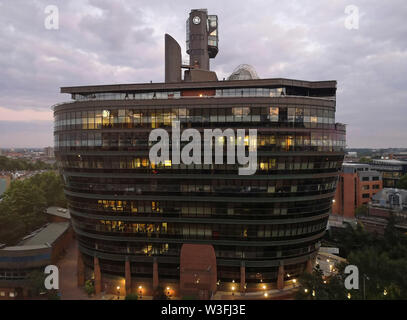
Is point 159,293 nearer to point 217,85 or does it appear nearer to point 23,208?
point 217,85

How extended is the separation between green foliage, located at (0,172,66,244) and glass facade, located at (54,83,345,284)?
22.6 m

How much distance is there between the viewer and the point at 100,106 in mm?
48812

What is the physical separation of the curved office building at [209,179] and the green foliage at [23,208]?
2151 cm

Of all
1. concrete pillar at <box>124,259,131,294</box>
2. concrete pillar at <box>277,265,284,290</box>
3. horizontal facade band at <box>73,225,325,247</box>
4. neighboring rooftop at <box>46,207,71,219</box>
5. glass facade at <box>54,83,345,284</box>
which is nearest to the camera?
glass facade at <box>54,83,345,284</box>

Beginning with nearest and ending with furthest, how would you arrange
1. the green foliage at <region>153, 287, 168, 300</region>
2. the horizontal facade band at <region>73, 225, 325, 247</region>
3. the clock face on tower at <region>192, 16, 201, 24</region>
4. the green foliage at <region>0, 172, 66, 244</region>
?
the green foliage at <region>153, 287, 168, 300</region> < the horizontal facade band at <region>73, 225, 325, 247</region> < the green foliage at <region>0, 172, 66, 244</region> < the clock face on tower at <region>192, 16, 201, 24</region>

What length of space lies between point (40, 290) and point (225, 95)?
4665 centimetres

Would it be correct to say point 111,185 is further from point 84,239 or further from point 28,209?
point 28,209

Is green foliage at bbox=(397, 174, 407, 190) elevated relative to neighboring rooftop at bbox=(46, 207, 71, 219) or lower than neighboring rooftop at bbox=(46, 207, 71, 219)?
elevated

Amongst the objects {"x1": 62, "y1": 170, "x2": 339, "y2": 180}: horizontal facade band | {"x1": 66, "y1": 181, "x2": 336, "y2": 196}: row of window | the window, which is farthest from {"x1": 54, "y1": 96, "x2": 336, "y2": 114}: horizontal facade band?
{"x1": 66, "y1": 181, "x2": 336, "y2": 196}: row of window

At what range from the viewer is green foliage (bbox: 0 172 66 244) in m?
→ 59.2

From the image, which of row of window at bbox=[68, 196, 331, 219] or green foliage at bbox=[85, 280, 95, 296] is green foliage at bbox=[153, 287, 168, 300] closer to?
green foliage at bbox=[85, 280, 95, 296]

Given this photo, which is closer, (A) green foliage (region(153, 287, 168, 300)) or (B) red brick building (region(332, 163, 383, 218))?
(A) green foliage (region(153, 287, 168, 300))

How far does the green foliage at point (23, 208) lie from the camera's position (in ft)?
194

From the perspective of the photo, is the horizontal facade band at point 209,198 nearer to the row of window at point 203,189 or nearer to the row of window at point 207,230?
the row of window at point 203,189
